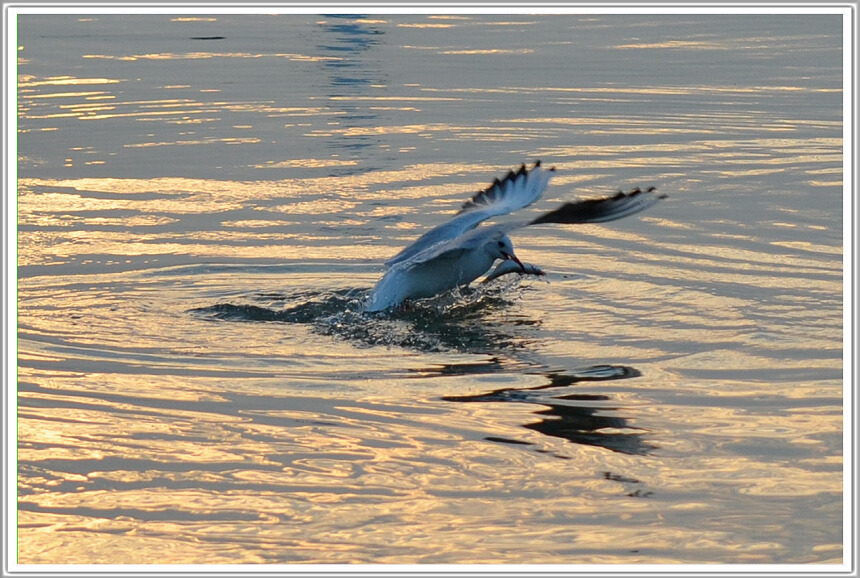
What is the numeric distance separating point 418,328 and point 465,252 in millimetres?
740

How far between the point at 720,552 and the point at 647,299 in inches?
154

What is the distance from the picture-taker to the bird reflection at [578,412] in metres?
7.27

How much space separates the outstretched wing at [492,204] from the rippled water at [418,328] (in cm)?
49

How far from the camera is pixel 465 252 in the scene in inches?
389

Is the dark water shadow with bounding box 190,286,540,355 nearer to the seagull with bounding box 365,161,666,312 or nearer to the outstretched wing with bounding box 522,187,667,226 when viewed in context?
the seagull with bounding box 365,161,666,312

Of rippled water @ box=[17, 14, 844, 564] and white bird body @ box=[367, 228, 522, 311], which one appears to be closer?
Result: rippled water @ box=[17, 14, 844, 564]

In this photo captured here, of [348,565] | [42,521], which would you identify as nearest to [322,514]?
[348,565]

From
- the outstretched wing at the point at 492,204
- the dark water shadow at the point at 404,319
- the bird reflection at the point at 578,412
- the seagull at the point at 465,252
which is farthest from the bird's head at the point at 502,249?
the bird reflection at the point at 578,412

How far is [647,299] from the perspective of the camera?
32.2 ft

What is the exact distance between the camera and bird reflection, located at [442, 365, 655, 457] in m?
7.27

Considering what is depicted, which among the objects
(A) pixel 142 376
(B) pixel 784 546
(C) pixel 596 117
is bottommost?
(B) pixel 784 546

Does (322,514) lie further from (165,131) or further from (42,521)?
(165,131)

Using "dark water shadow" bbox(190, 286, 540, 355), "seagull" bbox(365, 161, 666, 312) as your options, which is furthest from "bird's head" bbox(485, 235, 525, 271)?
"dark water shadow" bbox(190, 286, 540, 355)

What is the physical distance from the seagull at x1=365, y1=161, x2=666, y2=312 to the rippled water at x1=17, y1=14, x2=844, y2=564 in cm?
18
